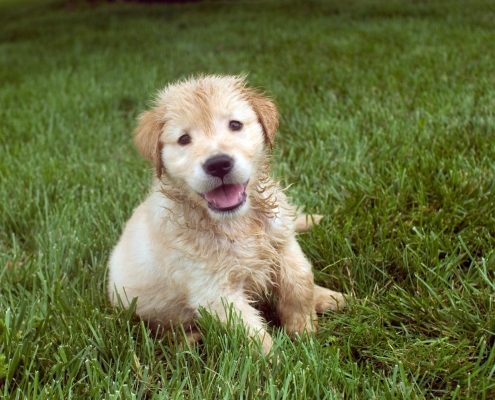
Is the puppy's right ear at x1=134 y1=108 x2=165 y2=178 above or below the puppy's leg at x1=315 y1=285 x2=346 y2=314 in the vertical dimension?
above

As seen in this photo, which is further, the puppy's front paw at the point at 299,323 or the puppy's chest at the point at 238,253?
the puppy's front paw at the point at 299,323

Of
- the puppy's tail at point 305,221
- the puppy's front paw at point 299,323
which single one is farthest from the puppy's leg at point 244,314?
the puppy's tail at point 305,221

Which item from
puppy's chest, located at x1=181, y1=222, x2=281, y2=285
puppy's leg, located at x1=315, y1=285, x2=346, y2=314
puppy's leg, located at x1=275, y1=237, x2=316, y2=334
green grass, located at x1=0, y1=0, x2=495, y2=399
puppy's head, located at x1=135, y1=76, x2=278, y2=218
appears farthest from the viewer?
puppy's leg, located at x1=315, y1=285, x2=346, y2=314

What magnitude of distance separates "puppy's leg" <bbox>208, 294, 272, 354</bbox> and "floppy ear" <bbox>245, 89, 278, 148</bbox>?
638 millimetres

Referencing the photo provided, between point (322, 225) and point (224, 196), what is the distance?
83cm

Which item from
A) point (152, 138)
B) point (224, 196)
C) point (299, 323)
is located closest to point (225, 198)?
point (224, 196)

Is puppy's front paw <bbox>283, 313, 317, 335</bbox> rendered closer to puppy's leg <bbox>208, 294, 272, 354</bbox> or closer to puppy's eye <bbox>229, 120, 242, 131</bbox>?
puppy's leg <bbox>208, 294, 272, 354</bbox>

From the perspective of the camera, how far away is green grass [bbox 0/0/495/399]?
6.51 feet

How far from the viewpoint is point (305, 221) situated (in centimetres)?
295

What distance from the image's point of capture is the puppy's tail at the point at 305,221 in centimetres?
294

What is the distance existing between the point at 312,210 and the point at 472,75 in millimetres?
2803

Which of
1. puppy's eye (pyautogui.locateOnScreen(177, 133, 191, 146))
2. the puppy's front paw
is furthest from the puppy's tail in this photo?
puppy's eye (pyautogui.locateOnScreen(177, 133, 191, 146))

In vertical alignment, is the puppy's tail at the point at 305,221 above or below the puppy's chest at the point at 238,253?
below

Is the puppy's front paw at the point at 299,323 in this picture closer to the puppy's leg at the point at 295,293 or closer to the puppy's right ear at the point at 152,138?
the puppy's leg at the point at 295,293
